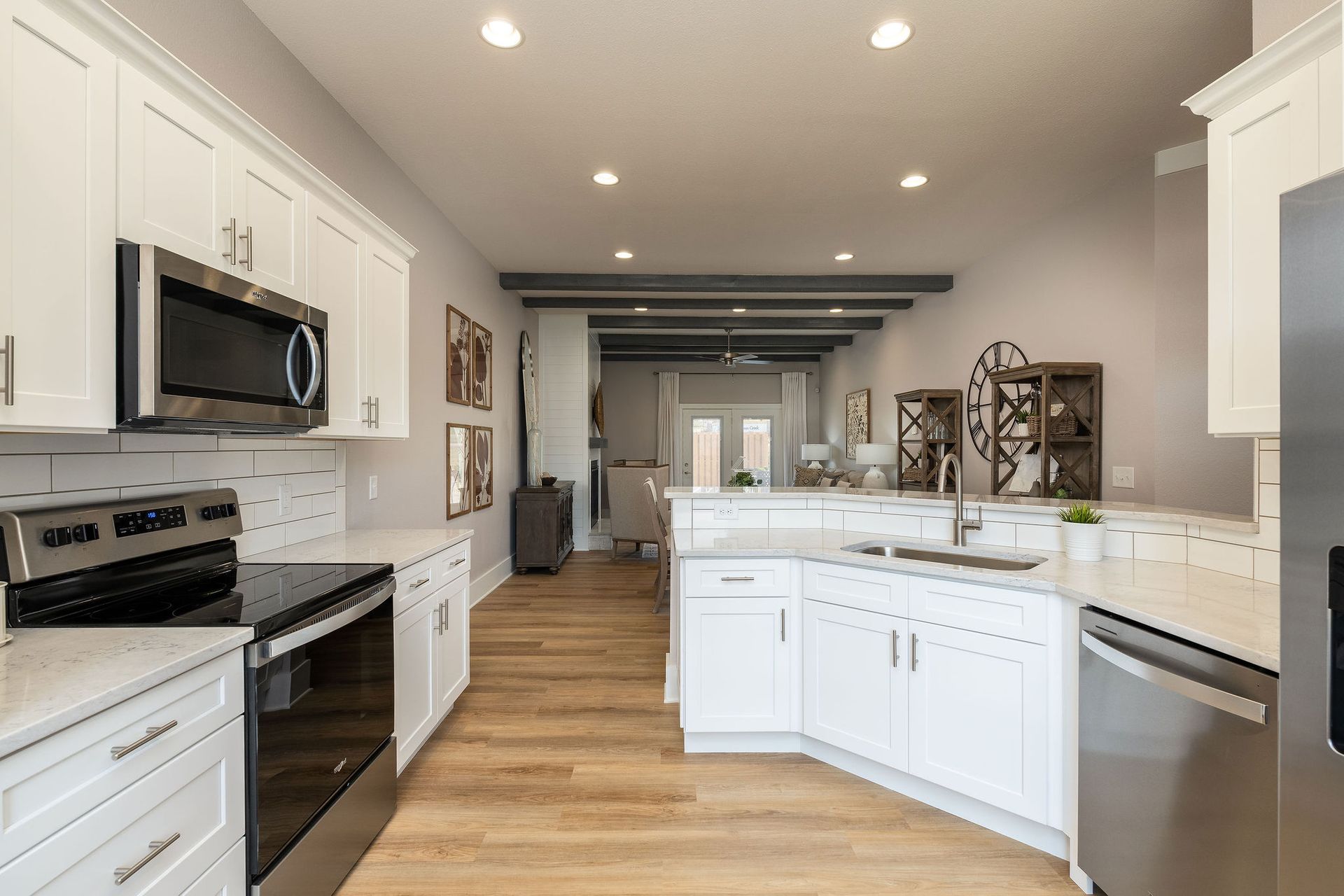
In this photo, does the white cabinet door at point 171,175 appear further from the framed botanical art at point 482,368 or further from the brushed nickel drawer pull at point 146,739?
the framed botanical art at point 482,368

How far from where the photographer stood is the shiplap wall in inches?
60.4

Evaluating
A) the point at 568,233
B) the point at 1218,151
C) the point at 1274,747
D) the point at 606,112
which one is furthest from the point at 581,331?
the point at 1274,747

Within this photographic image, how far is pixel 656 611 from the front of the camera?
4832mm

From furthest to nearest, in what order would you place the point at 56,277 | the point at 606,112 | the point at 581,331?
the point at 581,331
the point at 606,112
the point at 56,277

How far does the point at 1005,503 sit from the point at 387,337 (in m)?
2.70

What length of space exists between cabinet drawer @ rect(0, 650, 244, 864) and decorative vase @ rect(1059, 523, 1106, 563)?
2.64m

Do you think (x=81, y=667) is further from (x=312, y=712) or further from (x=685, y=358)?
(x=685, y=358)

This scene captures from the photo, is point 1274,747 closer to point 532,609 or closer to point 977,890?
point 977,890

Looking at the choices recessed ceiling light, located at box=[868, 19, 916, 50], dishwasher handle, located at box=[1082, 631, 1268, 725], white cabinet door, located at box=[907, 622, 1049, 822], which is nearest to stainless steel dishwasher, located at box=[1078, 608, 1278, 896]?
dishwasher handle, located at box=[1082, 631, 1268, 725]

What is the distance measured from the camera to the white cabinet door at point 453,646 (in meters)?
2.73

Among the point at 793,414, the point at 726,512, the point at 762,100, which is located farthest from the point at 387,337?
the point at 793,414

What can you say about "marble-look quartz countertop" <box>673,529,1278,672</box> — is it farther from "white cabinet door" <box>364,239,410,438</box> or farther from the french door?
the french door

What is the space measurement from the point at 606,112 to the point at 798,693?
2637mm

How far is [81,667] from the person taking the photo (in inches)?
45.8
